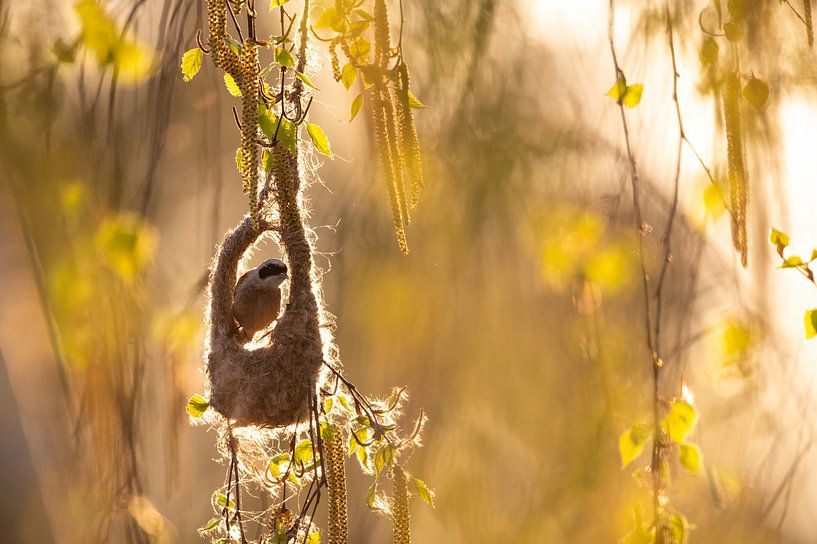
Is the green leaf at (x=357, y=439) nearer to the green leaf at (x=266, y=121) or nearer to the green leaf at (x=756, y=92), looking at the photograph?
the green leaf at (x=266, y=121)

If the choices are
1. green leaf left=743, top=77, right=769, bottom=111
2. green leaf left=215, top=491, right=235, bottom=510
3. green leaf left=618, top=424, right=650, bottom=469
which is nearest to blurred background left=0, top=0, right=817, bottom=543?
green leaf left=215, top=491, right=235, bottom=510

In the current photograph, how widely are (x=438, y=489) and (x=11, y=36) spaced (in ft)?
4.22

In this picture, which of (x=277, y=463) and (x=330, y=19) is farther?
(x=277, y=463)

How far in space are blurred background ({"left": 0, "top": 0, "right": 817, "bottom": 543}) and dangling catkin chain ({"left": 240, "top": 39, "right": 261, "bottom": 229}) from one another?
528 millimetres

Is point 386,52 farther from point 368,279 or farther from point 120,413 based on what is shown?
point 368,279

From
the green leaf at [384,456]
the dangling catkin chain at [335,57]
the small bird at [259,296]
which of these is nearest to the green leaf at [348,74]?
the dangling catkin chain at [335,57]

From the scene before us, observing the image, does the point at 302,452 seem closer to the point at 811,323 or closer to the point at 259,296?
the point at 259,296

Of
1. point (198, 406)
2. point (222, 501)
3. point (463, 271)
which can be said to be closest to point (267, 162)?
point (198, 406)

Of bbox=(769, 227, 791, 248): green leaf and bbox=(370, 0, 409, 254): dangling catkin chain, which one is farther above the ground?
bbox=(370, 0, 409, 254): dangling catkin chain

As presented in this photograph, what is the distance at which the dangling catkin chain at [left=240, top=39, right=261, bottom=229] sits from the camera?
0.71 m

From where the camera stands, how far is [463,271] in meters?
1.79

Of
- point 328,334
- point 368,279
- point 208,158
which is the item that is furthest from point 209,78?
point 328,334

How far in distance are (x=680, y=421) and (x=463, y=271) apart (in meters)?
1.01

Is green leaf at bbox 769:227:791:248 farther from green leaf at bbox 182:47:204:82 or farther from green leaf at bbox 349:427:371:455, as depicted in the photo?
green leaf at bbox 182:47:204:82
